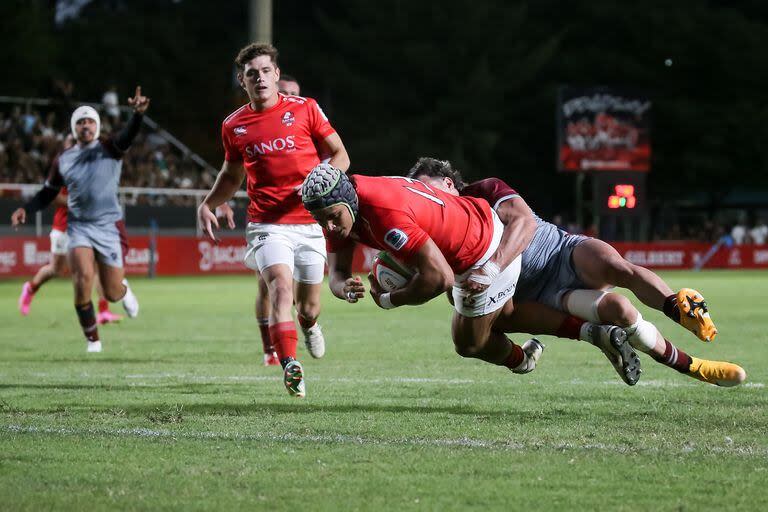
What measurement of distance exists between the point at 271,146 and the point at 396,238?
276 cm

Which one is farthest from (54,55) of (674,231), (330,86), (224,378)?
(224,378)

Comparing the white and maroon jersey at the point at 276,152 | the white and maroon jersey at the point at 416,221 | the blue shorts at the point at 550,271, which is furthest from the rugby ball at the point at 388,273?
the white and maroon jersey at the point at 276,152

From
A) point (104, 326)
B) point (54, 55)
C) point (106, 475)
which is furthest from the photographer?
point (54, 55)

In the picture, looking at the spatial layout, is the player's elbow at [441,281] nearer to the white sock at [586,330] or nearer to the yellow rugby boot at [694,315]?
the white sock at [586,330]

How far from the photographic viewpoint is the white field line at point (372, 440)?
20.1 ft

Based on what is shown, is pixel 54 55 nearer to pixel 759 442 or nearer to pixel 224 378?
pixel 224 378

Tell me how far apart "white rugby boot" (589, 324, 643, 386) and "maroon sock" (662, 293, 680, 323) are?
0.88 ft

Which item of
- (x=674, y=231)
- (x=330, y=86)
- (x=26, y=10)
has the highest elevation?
(x=26, y=10)

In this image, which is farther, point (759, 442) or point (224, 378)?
point (224, 378)

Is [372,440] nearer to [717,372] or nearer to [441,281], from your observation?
[441,281]

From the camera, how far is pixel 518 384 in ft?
30.0

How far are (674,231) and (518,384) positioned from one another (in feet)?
150

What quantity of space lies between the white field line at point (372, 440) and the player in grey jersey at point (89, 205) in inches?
207

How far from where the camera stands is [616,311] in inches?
284
